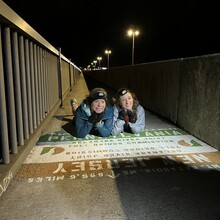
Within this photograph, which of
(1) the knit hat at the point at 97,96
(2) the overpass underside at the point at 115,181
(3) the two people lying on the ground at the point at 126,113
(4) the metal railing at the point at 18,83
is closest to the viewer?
(2) the overpass underside at the point at 115,181

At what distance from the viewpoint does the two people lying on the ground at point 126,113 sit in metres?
4.95

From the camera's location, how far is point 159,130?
5.67m

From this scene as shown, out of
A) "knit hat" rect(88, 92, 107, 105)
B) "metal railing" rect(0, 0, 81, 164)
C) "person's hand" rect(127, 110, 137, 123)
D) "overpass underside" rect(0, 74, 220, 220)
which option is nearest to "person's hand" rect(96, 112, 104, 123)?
"knit hat" rect(88, 92, 107, 105)

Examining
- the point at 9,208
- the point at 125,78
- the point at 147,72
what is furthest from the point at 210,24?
the point at 9,208

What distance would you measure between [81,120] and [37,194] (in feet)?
6.89

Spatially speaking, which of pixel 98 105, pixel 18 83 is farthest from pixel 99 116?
pixel 18 83

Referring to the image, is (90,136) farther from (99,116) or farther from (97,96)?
(97,96)

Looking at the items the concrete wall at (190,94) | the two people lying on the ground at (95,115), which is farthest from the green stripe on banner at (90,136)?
the concrete wall at (190,94)

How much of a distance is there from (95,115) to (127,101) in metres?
0.63

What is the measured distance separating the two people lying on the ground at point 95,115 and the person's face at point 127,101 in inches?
9.1

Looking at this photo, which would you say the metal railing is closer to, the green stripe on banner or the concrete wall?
the green stripe on banner

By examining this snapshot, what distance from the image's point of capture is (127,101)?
4.92 metres

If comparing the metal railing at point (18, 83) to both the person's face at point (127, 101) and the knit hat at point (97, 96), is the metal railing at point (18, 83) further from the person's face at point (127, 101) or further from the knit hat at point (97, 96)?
the person's face at point (127, 101)

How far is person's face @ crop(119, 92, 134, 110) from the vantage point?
4922mm
